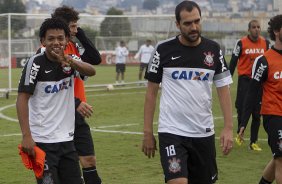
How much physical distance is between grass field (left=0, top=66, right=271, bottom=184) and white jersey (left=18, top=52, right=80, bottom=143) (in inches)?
125

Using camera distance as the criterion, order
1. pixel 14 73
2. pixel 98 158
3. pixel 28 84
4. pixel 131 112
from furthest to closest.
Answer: pixel 14 73, pixel 131 112, pixel 98 158, pixel 28 84

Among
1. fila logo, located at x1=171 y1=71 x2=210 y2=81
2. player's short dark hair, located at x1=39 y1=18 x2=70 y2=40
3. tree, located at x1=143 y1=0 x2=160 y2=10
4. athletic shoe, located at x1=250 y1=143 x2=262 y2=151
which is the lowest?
tree, located at x1=143 y1=0 x2=160 y2=10

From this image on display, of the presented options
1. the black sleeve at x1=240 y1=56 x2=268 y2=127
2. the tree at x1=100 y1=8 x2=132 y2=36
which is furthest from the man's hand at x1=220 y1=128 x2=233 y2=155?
the tree at x1=100 y1=8 x2=132 y2=36

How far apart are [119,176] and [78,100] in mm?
2944

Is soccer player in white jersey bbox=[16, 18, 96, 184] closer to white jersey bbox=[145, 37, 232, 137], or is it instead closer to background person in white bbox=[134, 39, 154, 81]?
white jersey bbox=[145, 37, 232, 137]

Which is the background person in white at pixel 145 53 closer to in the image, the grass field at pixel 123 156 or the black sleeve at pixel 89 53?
the grass field at pixel 123 156

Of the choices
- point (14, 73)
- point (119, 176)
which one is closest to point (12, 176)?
point (119, 176)

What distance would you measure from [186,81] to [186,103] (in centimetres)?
21

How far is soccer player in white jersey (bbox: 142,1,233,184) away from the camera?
7.52m

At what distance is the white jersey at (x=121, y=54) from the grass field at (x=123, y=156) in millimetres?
11725

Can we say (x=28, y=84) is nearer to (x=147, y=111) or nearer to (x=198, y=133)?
(x=147, y=111)

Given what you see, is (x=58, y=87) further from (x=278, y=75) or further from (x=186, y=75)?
(x=278, y=75)

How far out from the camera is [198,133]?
7.64 metres

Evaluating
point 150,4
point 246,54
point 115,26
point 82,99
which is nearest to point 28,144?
point 82,99
